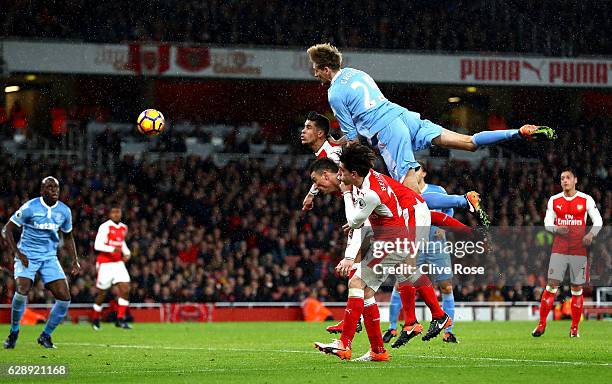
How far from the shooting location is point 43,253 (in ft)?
43.6

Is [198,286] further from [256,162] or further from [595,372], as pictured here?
[595,372]

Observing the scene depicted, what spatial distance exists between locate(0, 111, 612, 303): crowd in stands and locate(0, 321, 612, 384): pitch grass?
988 cm

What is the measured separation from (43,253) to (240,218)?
1567cm

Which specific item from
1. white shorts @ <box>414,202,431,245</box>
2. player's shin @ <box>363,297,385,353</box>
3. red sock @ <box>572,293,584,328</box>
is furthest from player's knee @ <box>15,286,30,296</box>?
red sock @ <box>572,293,584,328</box>

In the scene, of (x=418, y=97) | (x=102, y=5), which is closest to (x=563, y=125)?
(x=418, y=97)

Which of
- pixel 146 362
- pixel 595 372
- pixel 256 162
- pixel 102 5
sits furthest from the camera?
pixel 256 162

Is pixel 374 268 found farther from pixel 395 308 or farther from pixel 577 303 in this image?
pixel 577 303

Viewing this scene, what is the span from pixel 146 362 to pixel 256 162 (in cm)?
2176

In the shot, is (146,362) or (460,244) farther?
(460,244)

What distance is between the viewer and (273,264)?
26.6 m

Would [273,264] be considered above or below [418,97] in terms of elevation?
below

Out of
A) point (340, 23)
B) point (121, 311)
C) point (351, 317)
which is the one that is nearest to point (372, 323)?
point (351, 317)

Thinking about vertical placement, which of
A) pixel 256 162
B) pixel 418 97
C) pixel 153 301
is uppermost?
pixel 418 97

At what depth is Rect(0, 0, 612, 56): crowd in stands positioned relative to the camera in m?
28.9
